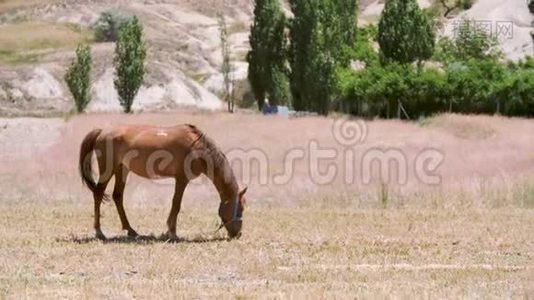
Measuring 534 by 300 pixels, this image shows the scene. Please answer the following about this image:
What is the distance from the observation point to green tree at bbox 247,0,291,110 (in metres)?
67.2

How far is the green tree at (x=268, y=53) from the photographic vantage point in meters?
67.2

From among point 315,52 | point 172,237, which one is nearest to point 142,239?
point 172,237

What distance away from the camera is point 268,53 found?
68.0 meters

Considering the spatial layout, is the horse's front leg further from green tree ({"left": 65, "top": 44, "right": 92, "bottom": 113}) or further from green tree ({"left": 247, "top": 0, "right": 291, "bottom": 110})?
green tree ({"left": 65, "top": 44, "right": 92, "bottom": 113})

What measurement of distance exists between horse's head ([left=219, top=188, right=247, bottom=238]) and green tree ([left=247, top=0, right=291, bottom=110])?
1996 inches

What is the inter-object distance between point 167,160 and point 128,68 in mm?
51857

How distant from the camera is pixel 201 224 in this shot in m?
18.3

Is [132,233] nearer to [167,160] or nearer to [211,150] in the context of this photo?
[167,160]

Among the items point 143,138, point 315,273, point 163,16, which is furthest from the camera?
point 163,16

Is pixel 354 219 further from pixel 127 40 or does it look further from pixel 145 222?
pixel 127 40

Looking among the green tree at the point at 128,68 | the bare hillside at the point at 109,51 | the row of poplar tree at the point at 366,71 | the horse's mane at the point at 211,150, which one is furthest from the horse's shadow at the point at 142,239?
the bare hillside at the point at 109,51

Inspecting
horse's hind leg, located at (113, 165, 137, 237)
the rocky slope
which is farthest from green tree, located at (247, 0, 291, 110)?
horse's hind leg, located at (113, 165, 137, 237)

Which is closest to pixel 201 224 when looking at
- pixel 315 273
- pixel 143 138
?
pixel 143 138

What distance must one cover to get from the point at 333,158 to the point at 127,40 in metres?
40.5
